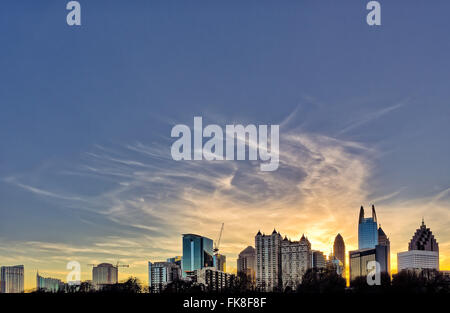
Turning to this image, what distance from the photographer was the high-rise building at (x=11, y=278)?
178375 millimetres

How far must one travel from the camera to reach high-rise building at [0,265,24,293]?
7023 inches

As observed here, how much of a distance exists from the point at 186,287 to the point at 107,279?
58.7 m

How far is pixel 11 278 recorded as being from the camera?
184000mm
